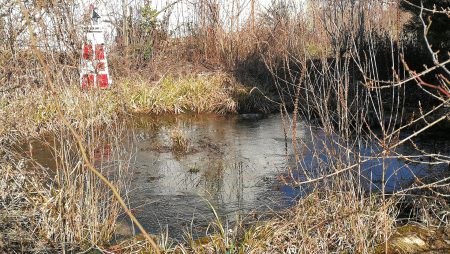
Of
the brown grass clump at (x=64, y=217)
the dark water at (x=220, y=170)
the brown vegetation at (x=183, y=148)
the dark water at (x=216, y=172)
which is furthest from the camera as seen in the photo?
the dark water at (x=216, y=172)

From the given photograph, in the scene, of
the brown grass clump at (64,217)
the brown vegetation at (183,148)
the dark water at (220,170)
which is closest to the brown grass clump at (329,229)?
the brown vegetation at (183,148)

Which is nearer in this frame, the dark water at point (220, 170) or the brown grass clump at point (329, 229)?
the brown grass clump at point (329, 229)

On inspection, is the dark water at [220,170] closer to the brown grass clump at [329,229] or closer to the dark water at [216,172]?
the dark water at [216,172]

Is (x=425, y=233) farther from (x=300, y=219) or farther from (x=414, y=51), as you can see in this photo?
(x=414, y=51)

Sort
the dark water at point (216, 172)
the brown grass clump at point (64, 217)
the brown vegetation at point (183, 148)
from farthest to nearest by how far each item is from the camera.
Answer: the dark water at point (216, 172)
the brown grass clump at point (64, 217)
the brown vegetation at point (183, 148)

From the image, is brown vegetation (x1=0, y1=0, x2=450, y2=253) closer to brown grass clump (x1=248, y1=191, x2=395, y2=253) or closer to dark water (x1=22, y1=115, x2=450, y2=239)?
brown grass clump (x1=248, y1=191, x2=395, y2=253)

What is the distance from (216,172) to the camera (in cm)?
625

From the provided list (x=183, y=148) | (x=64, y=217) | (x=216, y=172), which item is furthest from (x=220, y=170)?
(x=64, y=217)

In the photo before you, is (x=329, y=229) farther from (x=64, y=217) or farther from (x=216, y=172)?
(x=216, y=172)

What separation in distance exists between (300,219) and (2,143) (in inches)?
123

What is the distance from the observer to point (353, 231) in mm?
3660

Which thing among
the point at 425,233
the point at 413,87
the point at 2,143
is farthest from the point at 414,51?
the point at 2,143

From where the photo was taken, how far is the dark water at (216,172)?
15.8 ft

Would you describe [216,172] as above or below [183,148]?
below
